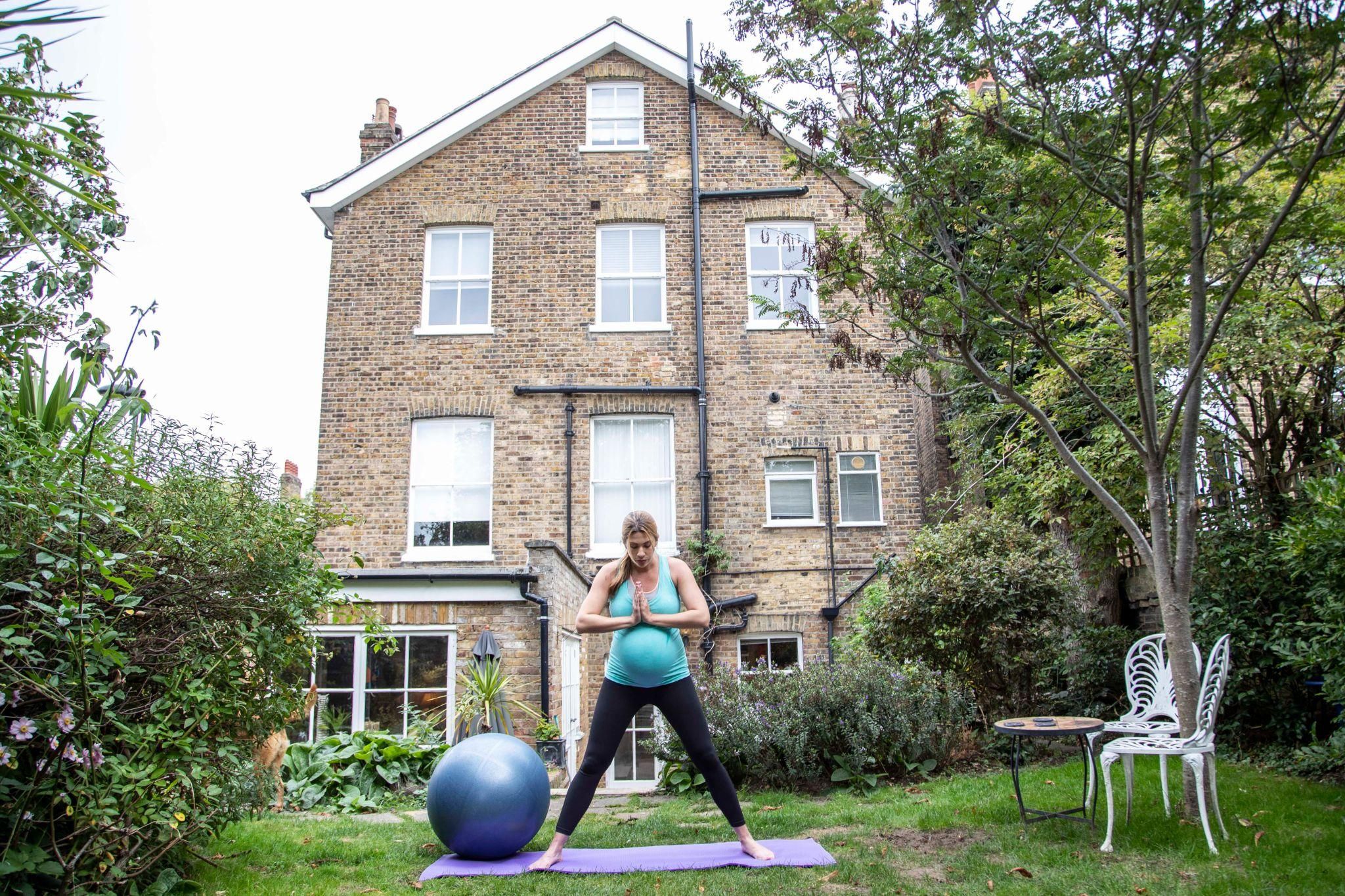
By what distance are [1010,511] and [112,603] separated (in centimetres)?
998

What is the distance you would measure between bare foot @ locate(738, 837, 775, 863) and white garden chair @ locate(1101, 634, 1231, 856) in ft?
5.87

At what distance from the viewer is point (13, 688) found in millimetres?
3545

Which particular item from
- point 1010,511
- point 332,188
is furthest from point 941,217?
point 332,188

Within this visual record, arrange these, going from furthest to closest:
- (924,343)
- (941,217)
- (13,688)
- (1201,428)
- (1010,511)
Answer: (1010,511) < (1201,428) < (924,343) < (941,217) < (13,688)

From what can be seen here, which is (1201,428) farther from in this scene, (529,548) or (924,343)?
(529,548)

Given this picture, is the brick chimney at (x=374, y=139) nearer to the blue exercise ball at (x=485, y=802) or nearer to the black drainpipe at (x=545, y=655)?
the black drainpipe at (x=545, y=655)

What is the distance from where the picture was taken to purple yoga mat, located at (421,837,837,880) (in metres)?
5.11

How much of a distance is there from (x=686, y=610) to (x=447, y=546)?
9.34 metres

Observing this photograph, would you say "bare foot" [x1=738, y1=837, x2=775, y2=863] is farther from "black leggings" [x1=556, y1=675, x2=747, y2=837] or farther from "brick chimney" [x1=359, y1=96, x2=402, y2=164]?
"brick chimney" [x1=359, y1=96, x2=402, y2=164]

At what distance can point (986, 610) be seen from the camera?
31.8 ft

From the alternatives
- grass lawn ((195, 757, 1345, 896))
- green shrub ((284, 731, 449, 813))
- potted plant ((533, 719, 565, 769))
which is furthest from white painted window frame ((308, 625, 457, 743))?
grass lawn ((195, 757, 1345, 896))

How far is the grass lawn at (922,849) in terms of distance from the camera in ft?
15.4

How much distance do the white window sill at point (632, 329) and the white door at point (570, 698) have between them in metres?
4.66

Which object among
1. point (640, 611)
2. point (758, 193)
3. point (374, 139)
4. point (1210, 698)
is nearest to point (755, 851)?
point (640, 611)
